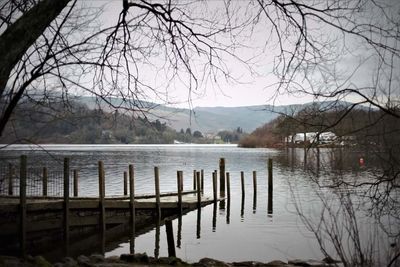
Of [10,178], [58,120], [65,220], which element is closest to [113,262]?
[65,220]

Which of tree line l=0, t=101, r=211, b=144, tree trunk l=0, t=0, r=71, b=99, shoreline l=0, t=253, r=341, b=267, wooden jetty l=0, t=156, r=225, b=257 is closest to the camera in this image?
tree trunk l=0, t=0, r=71, b=99

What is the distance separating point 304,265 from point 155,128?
7.84 m

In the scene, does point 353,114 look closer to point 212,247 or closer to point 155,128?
point 155,128

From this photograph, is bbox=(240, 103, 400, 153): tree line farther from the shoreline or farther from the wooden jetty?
the wooden jetty

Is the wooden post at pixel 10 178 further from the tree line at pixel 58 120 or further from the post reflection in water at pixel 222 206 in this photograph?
the post reflection in water at pixel 222 206

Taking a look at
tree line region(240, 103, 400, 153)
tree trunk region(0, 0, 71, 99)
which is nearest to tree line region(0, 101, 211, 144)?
tree trunk region(0, 0, 71, 99)

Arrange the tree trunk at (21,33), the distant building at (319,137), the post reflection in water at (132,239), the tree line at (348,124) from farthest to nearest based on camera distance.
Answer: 1. the post reflection in water at (132,239)
2. the distant building at (319,137)
3. the tree line at (348,124)
4. the tree trunk at (21,33)

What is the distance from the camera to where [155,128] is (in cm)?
456

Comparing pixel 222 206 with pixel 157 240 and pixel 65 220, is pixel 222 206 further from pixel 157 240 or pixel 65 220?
pixel 65 220

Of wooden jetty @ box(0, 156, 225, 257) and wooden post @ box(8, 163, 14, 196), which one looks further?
wooden jetty @ box(0, 156, 225, 257)

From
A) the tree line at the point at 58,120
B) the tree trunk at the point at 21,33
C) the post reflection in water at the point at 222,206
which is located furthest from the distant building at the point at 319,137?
the post reflection in water at the point at 222,206

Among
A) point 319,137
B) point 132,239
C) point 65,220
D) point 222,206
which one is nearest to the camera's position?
point 319,137

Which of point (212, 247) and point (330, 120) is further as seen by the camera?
point (212, 247)

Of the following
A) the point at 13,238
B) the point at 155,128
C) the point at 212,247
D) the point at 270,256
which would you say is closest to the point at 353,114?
the point at 155,128
